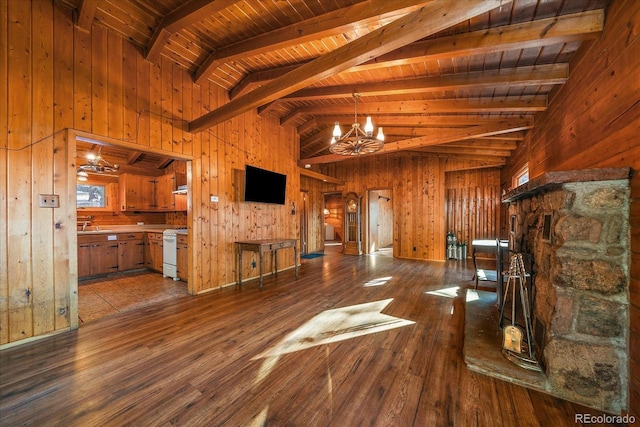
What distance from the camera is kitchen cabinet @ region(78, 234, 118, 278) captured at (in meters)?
4.46

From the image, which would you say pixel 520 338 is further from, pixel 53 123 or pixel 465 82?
pixel 53 123

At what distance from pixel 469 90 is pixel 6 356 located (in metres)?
5.67

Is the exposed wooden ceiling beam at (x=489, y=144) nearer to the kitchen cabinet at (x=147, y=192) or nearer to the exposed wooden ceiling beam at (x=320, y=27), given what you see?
the exposed wooden ceiling beam at (x=320, y=27)

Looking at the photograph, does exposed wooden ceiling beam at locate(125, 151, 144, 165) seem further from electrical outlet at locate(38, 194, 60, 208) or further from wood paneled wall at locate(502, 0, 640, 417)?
wood paneled wall at locate(502, 0, 640, 417)

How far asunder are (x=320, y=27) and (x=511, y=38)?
5.63 feet

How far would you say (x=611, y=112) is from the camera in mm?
1660

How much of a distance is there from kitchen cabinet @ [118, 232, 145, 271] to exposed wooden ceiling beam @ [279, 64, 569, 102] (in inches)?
184

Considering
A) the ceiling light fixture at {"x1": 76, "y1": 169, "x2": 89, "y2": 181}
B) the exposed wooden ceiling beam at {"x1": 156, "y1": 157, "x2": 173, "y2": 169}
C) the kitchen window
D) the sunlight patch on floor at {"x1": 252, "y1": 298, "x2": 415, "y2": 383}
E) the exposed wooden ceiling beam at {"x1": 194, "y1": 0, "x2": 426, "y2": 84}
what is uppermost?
the exposed wooden ceiling beam at {"x1": 194, "y1": 0, "x2": 426, "y2": 84}

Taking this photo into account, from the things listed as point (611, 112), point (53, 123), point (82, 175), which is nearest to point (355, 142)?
point (611, 112)

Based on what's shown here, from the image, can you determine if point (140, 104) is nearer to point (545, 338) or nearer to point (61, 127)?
point (61, 127)

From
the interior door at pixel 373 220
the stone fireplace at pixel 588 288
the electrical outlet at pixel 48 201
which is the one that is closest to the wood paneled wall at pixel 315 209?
the interior door at pixel 373 220

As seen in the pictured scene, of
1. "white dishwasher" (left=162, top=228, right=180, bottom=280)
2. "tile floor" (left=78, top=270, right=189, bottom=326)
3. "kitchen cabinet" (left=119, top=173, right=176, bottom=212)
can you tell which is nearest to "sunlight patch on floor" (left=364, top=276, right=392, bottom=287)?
"tile floor" (left=78, top=270, right=189, bottom=326)

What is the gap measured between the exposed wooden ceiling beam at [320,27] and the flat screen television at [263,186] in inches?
71.0

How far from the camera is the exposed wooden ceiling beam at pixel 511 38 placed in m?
1.87
